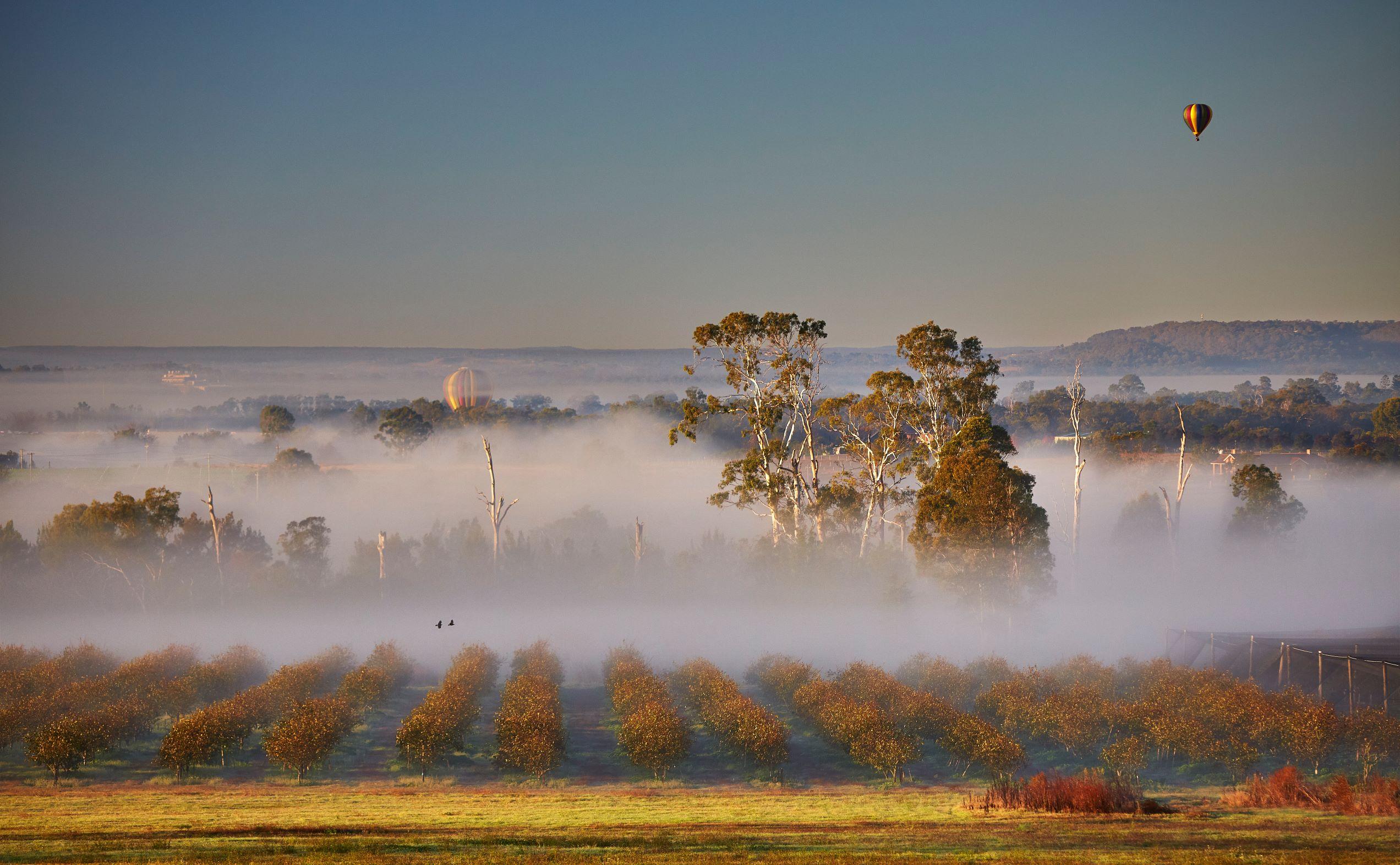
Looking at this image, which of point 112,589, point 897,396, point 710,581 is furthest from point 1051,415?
point 112,589

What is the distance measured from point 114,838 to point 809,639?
47.4 meters

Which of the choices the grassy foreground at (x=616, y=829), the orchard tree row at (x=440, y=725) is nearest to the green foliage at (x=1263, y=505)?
the grassy foreground at (x=616, y=829)

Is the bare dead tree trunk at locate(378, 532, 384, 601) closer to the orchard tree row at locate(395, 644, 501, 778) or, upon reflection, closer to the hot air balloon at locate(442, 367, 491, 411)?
the orchard tree row at locate(395, 644, 501, 778)

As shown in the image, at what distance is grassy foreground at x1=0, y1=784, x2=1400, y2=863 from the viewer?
86.0ft

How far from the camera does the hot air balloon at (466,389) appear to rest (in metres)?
161

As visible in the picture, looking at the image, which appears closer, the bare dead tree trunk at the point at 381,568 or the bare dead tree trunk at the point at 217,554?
the bare dead tree trunk at the point at 217,554

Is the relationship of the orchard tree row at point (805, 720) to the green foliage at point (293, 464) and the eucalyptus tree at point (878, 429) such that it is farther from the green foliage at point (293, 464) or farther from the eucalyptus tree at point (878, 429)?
the green foliage at point (293, 464)

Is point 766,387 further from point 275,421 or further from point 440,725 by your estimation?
point 275,421

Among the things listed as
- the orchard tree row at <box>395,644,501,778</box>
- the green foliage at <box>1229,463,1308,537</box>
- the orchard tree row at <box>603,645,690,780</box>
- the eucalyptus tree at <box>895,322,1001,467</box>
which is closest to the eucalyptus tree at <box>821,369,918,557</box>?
the eucalyptus tree at <box>895,322,1001,467</box>

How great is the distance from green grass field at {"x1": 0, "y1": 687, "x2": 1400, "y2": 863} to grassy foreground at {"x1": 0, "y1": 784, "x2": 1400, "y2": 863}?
0.09 metres

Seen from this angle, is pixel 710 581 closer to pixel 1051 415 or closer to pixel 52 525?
pixel 52 525

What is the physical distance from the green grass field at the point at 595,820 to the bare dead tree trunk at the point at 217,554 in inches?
1628

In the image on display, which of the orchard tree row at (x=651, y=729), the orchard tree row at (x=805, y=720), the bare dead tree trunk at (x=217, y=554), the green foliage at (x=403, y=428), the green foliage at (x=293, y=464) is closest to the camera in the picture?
the orchard tree row at (x=805, y=720)

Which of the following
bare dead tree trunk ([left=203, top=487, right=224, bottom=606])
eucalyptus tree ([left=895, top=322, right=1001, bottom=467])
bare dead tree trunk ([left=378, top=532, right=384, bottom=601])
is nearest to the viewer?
eucalyptus tree ([left=895, top=322, right=1001, bottom=467])
